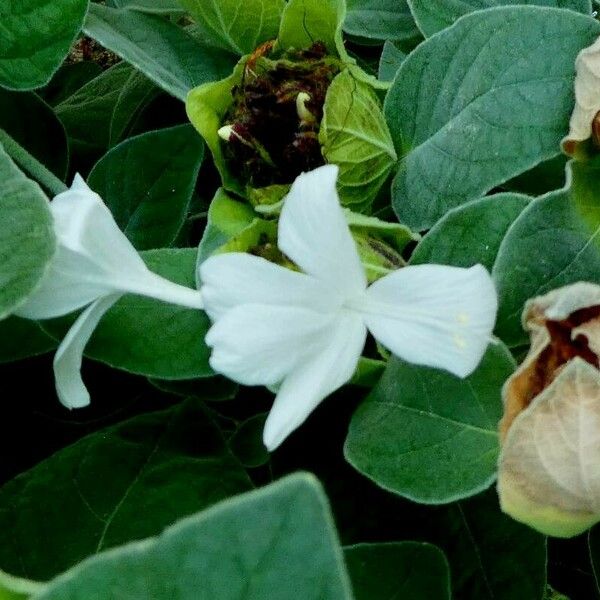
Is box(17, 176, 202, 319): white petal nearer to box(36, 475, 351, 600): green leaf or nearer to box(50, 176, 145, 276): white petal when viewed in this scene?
box(50, 176, 145, 276): white petal

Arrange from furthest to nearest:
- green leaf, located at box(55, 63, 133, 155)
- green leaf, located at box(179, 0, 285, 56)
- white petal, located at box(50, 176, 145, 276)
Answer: green leaf, located at box(55, 63, 133, 155), green leaf, located at box(179, 0, 285, 56), white petal, located at box(50, 176, 145, 276)

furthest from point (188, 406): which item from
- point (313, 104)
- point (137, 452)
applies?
point (313, 104)

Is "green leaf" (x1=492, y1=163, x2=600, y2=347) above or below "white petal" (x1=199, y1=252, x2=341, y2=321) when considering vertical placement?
below

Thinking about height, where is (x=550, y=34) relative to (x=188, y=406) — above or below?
above

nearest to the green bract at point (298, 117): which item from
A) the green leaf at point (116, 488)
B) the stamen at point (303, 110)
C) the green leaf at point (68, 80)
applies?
the stamen at point (303, 110)

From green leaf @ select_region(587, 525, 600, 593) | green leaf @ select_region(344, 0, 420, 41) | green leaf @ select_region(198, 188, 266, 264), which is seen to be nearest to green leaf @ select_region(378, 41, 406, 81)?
green leaf @ select_region(344, 0, 420, 41)

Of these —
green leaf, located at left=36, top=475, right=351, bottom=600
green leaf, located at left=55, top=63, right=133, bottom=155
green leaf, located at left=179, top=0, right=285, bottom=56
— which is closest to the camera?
green leaf, located at left=36, top=475, right=351, bottom=600

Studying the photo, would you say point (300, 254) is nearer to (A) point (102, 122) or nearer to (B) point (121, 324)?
(B) point (121, 324)

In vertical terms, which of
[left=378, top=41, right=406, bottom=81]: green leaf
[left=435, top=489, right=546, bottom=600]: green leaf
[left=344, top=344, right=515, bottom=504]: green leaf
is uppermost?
[left=378, top=41, right=406, bottom=81]: green leaf
